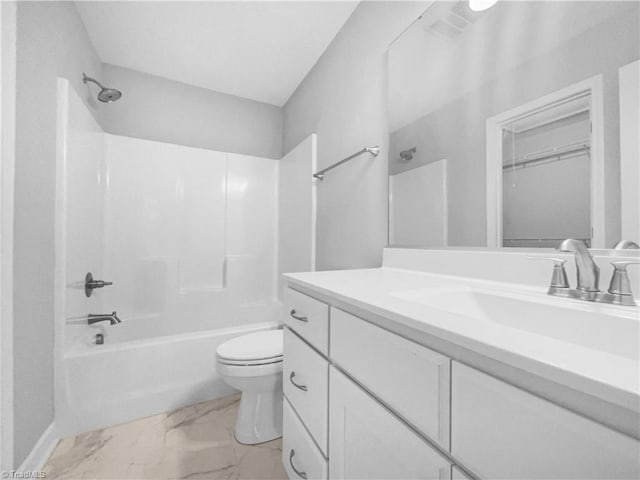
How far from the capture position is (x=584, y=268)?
2.01ft

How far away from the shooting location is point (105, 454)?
1.26m

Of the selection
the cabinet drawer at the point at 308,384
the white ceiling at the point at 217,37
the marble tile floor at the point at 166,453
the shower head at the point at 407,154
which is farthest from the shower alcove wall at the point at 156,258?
the cabinet drawer at the point at 308,384

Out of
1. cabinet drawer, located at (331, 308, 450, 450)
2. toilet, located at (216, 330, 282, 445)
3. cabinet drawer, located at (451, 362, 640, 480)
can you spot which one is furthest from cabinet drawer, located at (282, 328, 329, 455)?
cabinet drawer, located at (451, 362, 640, 480)

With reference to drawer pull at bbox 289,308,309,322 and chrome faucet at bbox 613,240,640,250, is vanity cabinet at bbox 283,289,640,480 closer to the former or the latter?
drawer pull at bbox 289,308,309,322

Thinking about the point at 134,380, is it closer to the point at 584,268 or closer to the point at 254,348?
the point at 254,348

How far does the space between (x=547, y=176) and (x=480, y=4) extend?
2.15 feet

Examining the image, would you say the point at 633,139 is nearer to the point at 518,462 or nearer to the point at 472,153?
the point at 472,153

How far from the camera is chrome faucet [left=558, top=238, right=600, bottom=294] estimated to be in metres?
0.60

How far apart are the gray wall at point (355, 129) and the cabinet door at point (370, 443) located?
759 mm

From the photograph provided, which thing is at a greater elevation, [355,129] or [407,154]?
[355,129]

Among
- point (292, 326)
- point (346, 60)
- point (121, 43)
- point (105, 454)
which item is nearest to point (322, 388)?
point (292, 326)

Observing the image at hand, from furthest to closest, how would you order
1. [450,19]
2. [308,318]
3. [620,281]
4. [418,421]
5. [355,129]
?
[355,129] < [450,19] < [308,318] < [620,281] < [418,421]

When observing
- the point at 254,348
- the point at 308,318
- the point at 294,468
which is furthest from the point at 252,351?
the point at 308,318

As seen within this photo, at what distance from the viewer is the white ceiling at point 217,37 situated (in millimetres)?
1511
